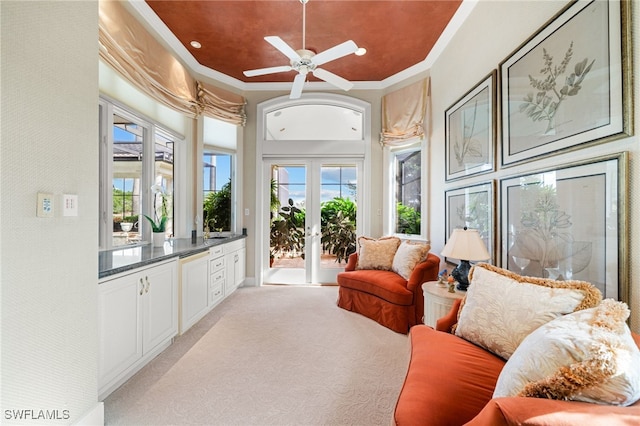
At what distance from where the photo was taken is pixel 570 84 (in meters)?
1.47

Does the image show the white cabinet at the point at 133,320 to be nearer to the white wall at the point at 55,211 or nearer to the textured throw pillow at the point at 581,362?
the white wall at the point at 55,211

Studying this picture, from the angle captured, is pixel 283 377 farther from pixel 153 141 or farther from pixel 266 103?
pixel 266 103

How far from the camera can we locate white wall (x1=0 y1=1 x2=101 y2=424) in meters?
1.11

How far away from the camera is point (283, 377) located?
196 cm

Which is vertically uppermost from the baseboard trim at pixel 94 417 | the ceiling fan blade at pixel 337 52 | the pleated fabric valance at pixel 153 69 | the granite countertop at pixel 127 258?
the pleated fabric valance at pixel 153 69

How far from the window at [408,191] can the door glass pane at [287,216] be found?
5.05 ft

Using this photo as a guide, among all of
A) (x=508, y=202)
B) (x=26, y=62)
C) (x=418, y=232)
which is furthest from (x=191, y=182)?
(x=508, y=202)

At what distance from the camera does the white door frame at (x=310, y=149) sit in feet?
13.9

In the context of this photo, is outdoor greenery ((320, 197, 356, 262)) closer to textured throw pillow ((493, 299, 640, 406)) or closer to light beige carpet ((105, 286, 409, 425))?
light beige carpet ((105, 286, 409, 425))

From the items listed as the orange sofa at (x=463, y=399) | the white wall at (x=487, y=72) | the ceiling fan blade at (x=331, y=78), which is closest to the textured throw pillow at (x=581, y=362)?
the orange sofa at (x=463, y=399)

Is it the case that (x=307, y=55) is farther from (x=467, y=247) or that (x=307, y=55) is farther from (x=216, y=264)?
(x=216, y=264)

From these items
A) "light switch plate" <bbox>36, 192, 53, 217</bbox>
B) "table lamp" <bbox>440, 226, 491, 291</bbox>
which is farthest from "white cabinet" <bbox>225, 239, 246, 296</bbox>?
"table lamp" <bbox>440, 226, 491, 291</bbox>

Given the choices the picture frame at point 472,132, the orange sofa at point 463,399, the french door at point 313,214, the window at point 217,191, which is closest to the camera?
the orange sofa at point 463,399

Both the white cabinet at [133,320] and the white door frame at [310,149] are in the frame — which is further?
the white door frame at [310,149]
